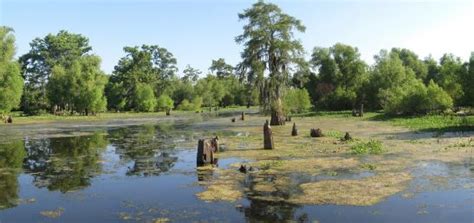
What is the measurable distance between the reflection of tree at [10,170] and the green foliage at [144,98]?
2964 inches

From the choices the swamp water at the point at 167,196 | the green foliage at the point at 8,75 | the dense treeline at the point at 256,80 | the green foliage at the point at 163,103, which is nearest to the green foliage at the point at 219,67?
the dense treeline at the point at 256,80

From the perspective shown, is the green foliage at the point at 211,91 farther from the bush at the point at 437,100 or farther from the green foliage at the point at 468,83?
the green foliage at the point at 468,83

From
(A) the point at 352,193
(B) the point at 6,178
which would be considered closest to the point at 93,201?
(B) the point at 6,178

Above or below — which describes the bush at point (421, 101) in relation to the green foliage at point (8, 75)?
below

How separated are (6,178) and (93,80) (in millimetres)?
71918

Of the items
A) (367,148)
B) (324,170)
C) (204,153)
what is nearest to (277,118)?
(367,148)

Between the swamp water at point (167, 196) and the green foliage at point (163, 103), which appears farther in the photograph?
the green foliage at point (163, 103)

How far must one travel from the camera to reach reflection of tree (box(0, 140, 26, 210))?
1458cm

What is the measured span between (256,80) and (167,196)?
3406 cm

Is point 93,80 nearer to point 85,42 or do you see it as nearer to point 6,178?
point 85,42

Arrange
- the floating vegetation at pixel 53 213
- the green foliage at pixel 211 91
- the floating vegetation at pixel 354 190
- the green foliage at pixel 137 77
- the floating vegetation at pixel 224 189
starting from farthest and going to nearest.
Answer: the green foliage at pixel 211 91, the green foliage at pixel 137 77, the floating vegetation at pixel 224 189, the floating vegetation at pixel 354 190, the floating vegetation at pixel 53 213

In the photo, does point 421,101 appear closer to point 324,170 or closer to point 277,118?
point 277,118

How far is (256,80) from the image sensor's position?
1886 inches

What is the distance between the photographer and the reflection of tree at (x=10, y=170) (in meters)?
14.6
